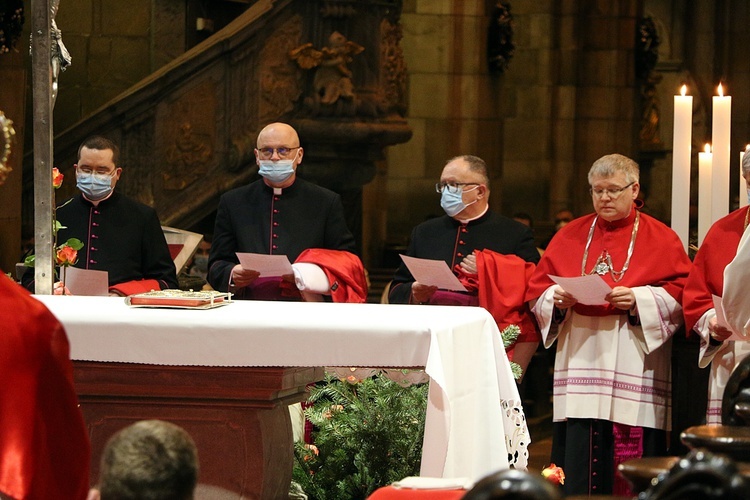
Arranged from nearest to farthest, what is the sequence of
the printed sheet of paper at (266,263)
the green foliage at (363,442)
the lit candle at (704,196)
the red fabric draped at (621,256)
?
the green foliage at (363,442) → the printed sheet of paper at (266,263) → the red fabric draped at (621,256) → the lit candle at (704,196)

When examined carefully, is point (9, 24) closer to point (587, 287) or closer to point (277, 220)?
point (277, 220)

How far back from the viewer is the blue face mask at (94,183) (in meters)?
6.55

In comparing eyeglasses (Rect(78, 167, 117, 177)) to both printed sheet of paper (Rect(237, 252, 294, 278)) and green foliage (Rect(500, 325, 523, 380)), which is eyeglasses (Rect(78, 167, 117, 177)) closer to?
printed sheet of paper (Rect(237, 252, 294, 278))

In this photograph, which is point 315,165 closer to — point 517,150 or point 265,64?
point 265,64

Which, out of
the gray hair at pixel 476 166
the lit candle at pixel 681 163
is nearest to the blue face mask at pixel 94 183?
the gray hair at pixel 476 166

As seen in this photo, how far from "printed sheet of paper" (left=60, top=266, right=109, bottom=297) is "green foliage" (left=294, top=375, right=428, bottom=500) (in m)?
1.08

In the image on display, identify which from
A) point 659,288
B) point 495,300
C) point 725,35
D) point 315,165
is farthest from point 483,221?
point 725,35

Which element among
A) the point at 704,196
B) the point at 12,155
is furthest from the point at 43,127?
the point at 12,155

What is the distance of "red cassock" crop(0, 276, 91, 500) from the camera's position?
3.40 meters

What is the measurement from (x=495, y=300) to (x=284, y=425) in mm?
1728

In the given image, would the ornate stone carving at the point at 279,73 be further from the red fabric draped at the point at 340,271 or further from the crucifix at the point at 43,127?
the crucifix at the point at 43,127

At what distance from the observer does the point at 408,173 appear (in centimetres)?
1623

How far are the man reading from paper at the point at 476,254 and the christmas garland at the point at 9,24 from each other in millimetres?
4715

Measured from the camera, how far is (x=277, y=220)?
692 centimetres
